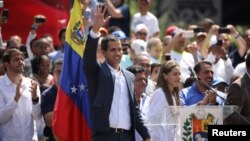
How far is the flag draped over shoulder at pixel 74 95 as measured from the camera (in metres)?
15.0

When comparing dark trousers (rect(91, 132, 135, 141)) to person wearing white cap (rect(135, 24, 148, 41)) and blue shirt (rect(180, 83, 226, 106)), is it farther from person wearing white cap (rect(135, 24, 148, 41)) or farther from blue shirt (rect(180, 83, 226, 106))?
person wearing white cap (rect(135, 24, 148, 41))

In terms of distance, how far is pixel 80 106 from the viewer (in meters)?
15.1

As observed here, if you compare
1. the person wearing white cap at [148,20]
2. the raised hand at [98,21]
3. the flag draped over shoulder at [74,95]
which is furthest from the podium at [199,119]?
the person wearing white cap at [148,20]

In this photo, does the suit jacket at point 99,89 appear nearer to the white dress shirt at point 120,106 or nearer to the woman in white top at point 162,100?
the white dress shirt at point 120,106

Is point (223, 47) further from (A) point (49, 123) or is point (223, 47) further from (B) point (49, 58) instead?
(A) point (49, 123)

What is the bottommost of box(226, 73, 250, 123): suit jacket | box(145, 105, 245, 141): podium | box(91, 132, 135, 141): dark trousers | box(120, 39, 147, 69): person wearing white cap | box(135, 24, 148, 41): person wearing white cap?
box(91, 132, 135, 141): dark trousers

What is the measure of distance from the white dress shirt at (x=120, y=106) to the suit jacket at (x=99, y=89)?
49 millimetres

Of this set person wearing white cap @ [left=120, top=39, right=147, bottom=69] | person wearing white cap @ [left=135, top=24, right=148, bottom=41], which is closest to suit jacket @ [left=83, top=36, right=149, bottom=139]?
person wearing white cap @ [left=120, top=39, right=147, bottom=69]

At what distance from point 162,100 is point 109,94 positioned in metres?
1.51

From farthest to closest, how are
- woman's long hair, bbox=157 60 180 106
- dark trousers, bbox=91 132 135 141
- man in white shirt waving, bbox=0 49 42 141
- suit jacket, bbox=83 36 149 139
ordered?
1. woman's long hair, bbox=157 60 180 106
2. man in white shirt waving, bbox=0 49 42 141
3. dark trousers, bbox=91 132 135 141
4. suit jacket, bbox=83 36 149 139

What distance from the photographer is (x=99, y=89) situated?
1367 cm

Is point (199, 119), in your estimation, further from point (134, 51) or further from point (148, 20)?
point (148, 20)

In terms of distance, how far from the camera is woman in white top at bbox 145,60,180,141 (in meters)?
14.4

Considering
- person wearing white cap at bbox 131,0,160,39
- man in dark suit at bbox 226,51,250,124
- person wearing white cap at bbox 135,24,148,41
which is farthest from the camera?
person wearing white cap at bbox 131,0,160,39
